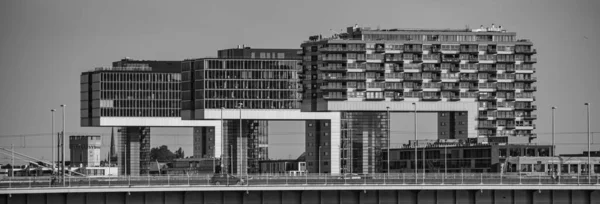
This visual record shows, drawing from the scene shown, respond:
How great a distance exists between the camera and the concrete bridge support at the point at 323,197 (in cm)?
11681

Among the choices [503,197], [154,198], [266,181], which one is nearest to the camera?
[154,198]

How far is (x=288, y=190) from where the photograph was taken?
123250 millimetres

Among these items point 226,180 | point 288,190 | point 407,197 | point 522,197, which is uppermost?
point 226,180

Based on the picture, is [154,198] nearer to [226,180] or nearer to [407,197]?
[226,180]

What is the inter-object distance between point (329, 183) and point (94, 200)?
21783mm

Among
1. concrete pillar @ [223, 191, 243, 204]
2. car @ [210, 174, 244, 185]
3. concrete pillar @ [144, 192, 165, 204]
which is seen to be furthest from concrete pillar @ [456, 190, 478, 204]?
concrete pillar @ [144, 192, 165, 204]

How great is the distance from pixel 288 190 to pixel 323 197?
292cm

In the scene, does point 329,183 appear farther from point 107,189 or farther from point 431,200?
point 107,189

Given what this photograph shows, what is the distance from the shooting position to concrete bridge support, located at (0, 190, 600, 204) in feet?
383

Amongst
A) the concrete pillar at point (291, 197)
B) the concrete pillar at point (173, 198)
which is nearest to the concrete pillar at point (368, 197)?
the concrete pillar at point (291, 197)

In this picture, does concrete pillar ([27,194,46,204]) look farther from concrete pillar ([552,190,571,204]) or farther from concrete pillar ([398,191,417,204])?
concrete pillar ([552,190,571,204])

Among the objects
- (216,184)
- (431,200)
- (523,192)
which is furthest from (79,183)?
(523,192)

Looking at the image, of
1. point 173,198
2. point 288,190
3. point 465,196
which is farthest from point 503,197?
point 173,198

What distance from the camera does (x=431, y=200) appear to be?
126 m
